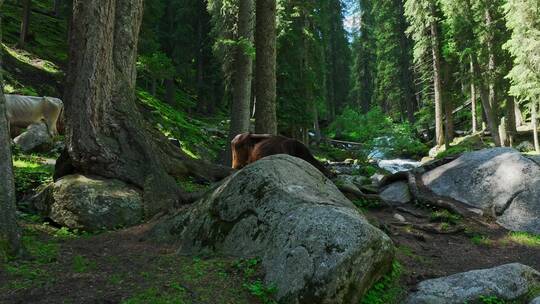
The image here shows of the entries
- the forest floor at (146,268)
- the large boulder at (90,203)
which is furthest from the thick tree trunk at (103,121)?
the forest floor at (146,268)

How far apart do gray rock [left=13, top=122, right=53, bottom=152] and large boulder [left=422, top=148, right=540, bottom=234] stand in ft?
39.1

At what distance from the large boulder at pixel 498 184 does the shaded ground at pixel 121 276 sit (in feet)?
24.4

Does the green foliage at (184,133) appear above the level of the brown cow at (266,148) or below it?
above

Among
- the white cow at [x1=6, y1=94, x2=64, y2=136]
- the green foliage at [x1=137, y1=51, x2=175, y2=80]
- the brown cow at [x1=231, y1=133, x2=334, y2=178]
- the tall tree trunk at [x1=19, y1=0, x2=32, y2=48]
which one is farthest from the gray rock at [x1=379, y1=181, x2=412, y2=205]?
the tall tree trunk at [x1=19, y1=0, x2=32, y2=48]

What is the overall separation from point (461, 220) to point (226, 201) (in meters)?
6.11

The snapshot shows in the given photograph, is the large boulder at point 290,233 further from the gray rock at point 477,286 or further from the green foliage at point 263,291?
the gray rock at point 477,286

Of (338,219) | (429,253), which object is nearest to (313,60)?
(429,253)

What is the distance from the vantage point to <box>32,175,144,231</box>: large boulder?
7.44 m

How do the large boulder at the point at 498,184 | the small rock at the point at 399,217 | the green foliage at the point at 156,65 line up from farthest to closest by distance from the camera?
the green foliage at the point at 156,65
the large boulder at the point at 498,184
the small rock at the point at 399,217

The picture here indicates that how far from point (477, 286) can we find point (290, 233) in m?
2.58

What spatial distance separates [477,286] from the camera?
584 cm

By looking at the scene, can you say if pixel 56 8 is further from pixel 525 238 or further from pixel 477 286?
pixel 477 286

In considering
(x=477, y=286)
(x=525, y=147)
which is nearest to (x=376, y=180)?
(x=477, y=286)

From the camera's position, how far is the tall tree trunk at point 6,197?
5.13 metres
